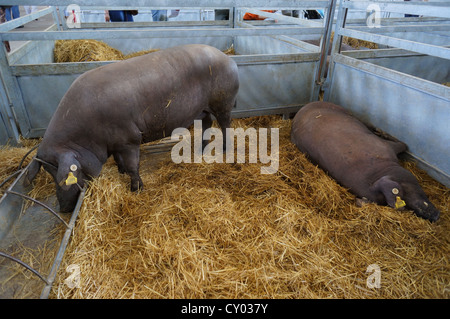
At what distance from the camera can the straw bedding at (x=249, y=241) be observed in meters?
2.52

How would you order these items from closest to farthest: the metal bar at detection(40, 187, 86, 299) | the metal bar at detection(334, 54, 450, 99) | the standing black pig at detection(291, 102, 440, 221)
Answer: the metal bar at detection(40, 187, 86, 299) → the standing black pig at detection(291, 102, 440, 221) → the metal bar at detection(334, 54, 450, 99)

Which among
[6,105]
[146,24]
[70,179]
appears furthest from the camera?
Result: [146,24]

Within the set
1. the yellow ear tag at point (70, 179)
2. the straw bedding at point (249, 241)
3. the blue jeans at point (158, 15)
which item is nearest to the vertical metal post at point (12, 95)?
the straw bedding at point (249, 241)

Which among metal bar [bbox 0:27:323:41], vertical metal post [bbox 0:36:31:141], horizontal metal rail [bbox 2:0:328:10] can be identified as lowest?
vertical metal post [bbox 0:36:31:141]

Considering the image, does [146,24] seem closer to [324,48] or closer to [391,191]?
[324,48]

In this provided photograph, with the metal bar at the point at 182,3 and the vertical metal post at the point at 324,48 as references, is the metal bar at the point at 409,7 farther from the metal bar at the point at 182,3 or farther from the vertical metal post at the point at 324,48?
the metal bar at the point at 182,3

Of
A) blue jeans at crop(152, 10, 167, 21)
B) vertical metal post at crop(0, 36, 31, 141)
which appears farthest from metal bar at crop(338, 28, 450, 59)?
blue jeans at crop(152, 10, 167, 21)

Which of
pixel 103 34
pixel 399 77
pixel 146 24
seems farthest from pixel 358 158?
pixel 146 24

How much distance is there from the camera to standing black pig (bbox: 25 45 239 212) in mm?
3115

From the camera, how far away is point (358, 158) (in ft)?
12.2

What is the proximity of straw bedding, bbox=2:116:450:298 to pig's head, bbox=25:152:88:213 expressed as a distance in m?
0.20

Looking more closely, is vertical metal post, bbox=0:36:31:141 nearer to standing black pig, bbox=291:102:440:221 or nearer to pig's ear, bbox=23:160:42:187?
pig's ear, bbox=23:160:42:187

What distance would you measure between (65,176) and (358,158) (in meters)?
3.18
